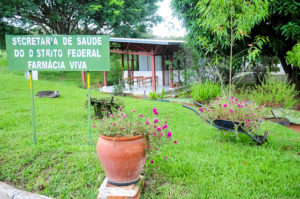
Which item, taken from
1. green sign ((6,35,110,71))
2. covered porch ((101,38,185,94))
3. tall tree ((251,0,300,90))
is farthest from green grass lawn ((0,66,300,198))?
covered porch ((101,38,185,94))

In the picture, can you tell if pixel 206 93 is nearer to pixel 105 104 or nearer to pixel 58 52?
pixel 105 104

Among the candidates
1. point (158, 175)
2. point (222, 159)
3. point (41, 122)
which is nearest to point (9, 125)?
point (41, 122)

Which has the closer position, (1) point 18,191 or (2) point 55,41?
(1) point 18,191

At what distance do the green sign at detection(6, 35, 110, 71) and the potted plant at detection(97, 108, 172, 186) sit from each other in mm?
1811

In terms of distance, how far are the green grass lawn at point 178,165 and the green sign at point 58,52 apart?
143cm

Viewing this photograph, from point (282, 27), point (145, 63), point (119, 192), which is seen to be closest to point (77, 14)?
point (145, 63)

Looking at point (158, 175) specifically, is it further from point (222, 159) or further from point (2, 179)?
point (2, 179)

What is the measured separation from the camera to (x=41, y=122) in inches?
265

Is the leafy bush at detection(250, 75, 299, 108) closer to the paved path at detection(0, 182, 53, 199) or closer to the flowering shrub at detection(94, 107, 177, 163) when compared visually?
the flowering shrub at detection(94, 107, 177, 163)

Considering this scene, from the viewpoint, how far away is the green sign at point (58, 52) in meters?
4.71

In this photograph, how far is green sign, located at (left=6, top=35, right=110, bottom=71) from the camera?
471cm

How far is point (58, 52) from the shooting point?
189 inches

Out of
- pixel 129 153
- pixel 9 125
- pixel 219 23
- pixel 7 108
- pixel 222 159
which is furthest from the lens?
pixel 7 108

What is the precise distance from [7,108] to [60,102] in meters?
1.89
